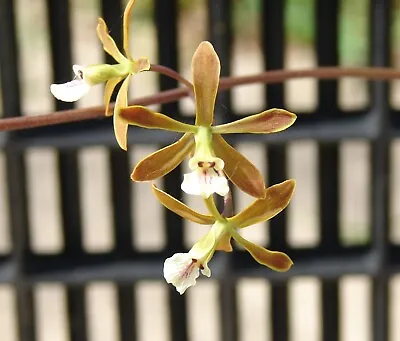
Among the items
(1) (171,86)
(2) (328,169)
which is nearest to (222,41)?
(1) (171,86)

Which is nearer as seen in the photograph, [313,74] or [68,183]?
[313,74]

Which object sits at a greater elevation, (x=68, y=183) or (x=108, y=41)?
(x=108, y=41)

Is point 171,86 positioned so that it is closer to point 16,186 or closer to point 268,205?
point 16,186

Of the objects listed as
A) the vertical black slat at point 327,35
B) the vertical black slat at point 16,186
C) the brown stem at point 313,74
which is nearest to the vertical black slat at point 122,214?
the vertical black slat at point 16,186

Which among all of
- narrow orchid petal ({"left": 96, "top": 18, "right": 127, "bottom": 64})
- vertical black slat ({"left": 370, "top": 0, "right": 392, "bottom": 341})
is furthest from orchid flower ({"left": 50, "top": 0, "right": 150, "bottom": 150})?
vertical black slat ({"left": 370, "top": 0, "right": 392, "bottom": 341})

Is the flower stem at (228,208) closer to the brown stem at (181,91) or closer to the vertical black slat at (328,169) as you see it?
the brown stem at (181,91)

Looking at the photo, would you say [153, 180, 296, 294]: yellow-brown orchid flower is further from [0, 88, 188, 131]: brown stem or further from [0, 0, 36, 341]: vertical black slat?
[0, 0, 36, 341]: vertical black slat
